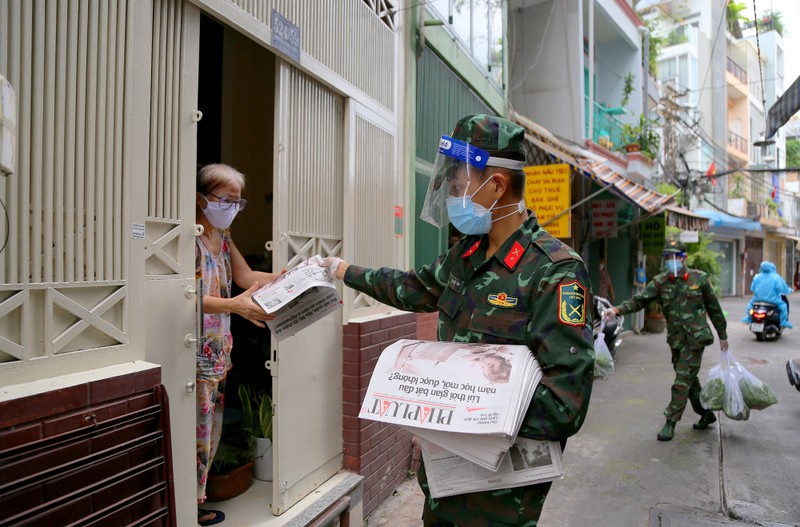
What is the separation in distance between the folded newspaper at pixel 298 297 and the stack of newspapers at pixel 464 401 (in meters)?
0.51

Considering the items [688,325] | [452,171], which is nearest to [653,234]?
[688,325]

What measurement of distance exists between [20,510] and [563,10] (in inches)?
413

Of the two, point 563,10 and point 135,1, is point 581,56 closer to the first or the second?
point 563,10

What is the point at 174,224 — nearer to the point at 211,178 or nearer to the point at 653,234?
the point at 211,178

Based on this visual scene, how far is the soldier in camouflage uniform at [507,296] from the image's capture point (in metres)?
1.53

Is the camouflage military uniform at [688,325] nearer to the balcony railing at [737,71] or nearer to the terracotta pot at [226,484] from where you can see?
the terracotta pot at [226,484]

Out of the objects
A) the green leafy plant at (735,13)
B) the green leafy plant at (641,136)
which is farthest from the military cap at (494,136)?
the green leafy plant at (735,13)

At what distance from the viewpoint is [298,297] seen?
214cm

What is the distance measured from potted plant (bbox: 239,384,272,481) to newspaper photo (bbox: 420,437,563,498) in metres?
1.89

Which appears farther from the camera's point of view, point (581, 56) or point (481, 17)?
point (581, 56)

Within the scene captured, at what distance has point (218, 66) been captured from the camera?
4.46 meters

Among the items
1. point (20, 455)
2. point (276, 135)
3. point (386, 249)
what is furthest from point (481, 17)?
point (20, 455)

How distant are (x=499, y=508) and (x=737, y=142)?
32.7 m

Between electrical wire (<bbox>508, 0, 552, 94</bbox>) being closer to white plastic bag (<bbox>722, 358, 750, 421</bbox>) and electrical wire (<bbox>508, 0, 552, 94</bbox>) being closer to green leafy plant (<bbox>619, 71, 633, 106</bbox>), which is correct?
green leafy plant (<bbox>619, 71, 633, 106</bbox>)
